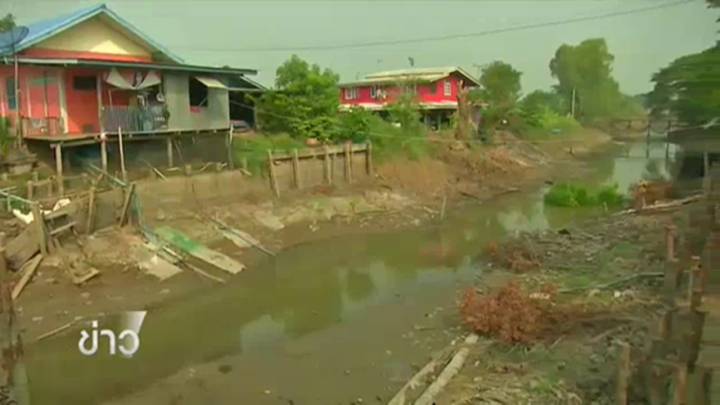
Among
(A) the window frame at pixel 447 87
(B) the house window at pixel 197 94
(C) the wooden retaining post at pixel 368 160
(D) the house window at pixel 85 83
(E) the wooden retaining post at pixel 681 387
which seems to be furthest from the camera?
(A) the window frame at pixel 447 87

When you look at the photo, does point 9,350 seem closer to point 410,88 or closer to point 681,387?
point 681,387

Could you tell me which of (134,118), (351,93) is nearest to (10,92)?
(134,118)

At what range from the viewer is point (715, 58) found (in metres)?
7.72

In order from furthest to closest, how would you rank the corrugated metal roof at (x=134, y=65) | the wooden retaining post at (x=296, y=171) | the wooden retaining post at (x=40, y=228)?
1. the wooden retaining post at (x=296, y=171)
2. the corrugated metal roof at (x=134, y=65)
3. the wooden retaining post at (x=40, y=228)

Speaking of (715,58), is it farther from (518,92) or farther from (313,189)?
(518,92)

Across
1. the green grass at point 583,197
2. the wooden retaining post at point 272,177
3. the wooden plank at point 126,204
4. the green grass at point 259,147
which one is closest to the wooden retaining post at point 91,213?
the wooden plank at point 126,204

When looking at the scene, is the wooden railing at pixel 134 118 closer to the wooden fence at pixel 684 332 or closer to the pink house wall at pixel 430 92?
the wooden fence at pixel 684 332

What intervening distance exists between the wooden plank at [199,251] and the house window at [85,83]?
651 cm

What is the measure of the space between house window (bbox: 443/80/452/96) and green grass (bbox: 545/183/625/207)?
16253 millimetres

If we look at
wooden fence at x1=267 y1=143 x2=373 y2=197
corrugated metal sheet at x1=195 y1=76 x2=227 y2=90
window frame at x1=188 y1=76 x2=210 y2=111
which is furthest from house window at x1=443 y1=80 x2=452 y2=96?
window frame at x1=188 y1=76 x2=210 y2=111

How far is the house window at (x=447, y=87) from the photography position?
45.5 m

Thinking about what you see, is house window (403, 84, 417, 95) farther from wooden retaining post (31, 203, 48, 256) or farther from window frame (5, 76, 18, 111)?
wooden retaining post (31, 203, 48, 256)

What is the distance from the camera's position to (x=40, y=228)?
51.3 feet

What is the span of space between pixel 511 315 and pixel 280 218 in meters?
12.4
